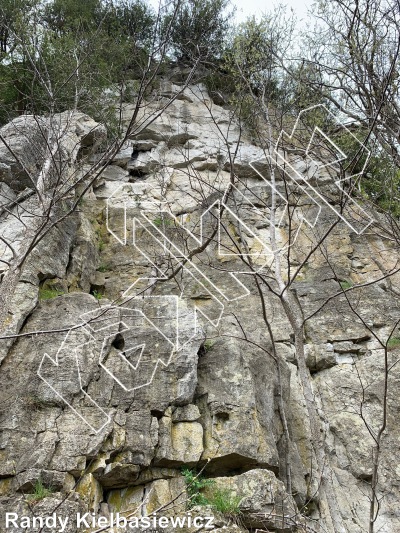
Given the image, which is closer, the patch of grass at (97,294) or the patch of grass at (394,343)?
the patch of grass at (394,343)

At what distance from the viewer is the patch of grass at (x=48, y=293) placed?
7.61 m

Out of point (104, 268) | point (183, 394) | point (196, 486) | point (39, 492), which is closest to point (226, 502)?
point (196, 486)

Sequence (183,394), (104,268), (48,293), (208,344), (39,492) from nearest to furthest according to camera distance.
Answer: (39,492), (183,394), (208,344), (48,293), (104,268)

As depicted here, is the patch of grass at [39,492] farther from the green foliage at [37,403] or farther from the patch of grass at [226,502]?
the patch of grass at [226,502]

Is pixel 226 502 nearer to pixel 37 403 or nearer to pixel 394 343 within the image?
pixel 37 403

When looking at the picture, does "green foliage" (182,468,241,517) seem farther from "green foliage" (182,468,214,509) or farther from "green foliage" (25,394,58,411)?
"green foliage" (25,394,58,411)

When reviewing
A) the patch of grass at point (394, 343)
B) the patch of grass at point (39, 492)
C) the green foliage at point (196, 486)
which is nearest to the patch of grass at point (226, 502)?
the green foliage at point (196, 486)

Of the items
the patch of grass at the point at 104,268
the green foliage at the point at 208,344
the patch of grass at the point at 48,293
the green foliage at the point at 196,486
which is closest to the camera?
the green foliage at the point at 196,486

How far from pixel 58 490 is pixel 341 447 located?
3.68 metres

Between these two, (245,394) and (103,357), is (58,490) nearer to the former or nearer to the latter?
(103,357)

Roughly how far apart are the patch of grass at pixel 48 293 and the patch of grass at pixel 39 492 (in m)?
3.10

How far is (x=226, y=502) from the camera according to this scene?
5.12m

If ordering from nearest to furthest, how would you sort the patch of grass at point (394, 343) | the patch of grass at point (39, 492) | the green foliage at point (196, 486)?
1. the patch of grass at point (39, 492)
2. the green foliage at point (196, 486)
3. the patch of grass at point (394, 343)

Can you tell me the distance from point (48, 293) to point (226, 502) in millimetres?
4128
